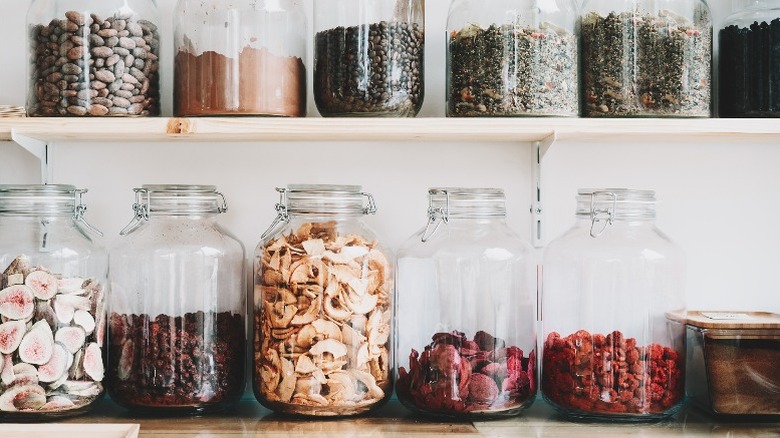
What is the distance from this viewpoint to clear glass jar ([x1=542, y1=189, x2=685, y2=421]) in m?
1.20

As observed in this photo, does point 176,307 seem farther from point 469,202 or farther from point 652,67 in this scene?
point 652,67

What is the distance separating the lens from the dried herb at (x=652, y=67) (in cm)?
121

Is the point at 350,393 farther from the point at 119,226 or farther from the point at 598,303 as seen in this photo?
the point at 119,226

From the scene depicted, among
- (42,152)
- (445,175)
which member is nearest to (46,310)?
(42,152)

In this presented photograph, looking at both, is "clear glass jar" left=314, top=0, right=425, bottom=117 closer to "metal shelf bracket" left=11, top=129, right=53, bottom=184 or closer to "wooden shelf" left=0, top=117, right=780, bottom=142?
Answer: "wooden shelf" left=0, top=117, right=780, bottom=142

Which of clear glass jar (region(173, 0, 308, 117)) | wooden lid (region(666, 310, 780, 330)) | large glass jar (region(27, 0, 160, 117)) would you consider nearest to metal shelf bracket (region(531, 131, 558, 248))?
wooden lid (region(666, 310, 780, 330))

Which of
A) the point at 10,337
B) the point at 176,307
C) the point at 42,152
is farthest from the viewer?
the point at 42,152

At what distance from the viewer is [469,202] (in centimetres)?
126

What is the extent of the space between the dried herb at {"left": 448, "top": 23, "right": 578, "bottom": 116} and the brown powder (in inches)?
10.7

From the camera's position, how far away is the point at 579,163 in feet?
4.70

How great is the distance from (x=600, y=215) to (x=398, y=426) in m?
0.46

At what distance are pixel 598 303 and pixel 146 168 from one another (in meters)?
0.81

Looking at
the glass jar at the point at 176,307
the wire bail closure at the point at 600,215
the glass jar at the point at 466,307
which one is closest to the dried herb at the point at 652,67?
the wire bail closure at the point at 600,215

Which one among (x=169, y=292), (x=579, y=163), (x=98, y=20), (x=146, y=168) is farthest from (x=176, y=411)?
(x=579, y=163)
